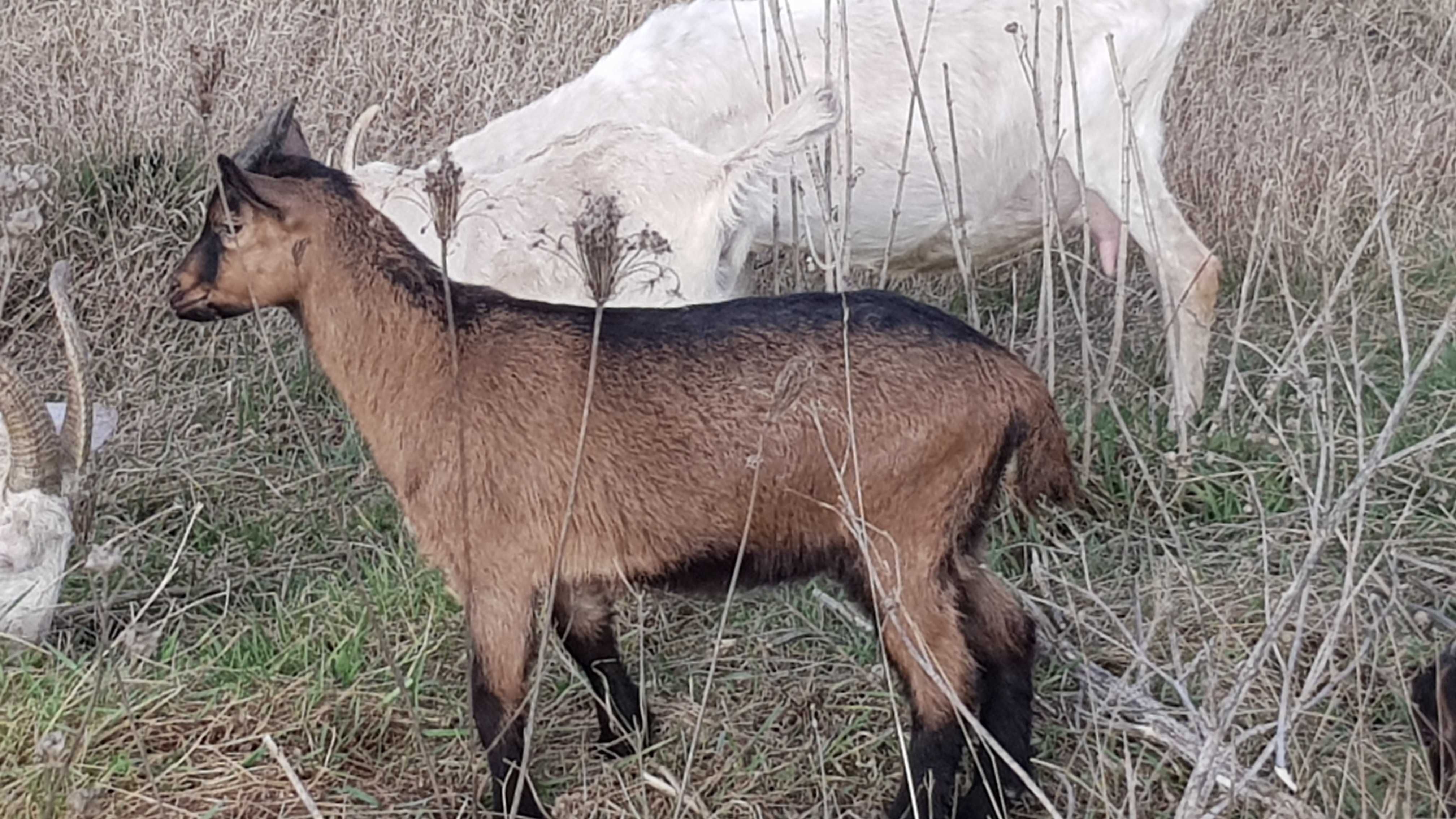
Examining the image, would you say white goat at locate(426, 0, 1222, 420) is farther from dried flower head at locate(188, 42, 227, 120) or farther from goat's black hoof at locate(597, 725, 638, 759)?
goat's black hoof at locate(597, 725, 638, 759)

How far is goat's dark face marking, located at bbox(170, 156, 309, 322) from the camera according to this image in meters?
2.93

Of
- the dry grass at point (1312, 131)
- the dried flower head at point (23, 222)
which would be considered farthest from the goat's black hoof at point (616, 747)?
the dry grass at point (1312, 131)

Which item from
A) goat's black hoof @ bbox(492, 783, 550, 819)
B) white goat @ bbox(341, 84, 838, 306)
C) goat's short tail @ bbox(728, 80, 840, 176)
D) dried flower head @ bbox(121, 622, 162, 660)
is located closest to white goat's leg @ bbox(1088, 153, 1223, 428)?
white goat @ bbox(341, 84, 838, 306)

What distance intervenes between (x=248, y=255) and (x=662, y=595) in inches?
54.7

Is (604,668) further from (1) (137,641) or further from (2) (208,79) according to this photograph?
(2) (208,79)

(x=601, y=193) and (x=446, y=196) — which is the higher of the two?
(x=446, y=196)

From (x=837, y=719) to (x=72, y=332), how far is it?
1936mm

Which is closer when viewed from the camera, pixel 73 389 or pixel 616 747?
pixel 616 747

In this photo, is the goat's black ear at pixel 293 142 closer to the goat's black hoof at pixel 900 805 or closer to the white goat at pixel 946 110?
the white goat at pixel 946 110

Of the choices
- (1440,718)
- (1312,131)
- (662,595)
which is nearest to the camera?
(1440,718)

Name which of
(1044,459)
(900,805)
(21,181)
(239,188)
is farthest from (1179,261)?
(21,181)

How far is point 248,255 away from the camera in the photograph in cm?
294

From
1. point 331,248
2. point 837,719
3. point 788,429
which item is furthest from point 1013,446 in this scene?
point 331,248

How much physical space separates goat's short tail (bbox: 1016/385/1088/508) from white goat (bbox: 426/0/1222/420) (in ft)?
5.38
